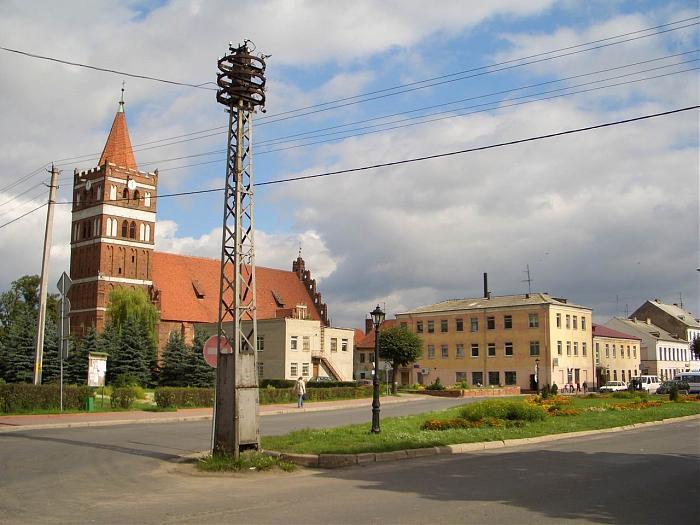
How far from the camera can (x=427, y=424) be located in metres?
20.2

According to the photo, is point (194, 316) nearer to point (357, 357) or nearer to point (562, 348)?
point (357, 357)

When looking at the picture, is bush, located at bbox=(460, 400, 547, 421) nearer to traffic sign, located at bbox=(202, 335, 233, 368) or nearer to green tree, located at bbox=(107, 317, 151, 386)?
traffic sign, located at bbox=(202, 335, 233, 368)

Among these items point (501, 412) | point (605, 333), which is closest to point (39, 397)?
point (501, 412)

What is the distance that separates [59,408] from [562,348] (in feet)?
162

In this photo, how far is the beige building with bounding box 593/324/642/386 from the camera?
76000 mm

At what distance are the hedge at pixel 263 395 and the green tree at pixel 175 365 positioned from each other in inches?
442

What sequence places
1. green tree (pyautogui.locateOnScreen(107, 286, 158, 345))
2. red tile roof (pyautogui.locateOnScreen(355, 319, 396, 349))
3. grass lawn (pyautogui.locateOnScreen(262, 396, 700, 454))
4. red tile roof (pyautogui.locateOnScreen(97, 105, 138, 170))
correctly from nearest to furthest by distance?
grass lawn (pyautogui.locateOnScreen(262, 396, 700, 454)) < green tree (pyautogui.locateOnScreen(107, 286, 158, 345)) < red tile roof (pyautogui.locateOnScreen(97, 105, 138, 170)) < red tile roof (pyautogui.locateOnScreen(355, 319, 396, 349))

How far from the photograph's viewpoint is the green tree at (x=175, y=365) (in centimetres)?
5106

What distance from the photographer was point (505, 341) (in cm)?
6725

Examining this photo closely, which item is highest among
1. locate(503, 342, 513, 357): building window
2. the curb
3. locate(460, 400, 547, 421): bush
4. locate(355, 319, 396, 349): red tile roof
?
locate(355, 319, 396, 349): red tile roof

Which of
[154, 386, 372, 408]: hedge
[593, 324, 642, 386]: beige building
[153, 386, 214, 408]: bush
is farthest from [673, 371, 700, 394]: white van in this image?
[153, 386, 214, 408]: bush

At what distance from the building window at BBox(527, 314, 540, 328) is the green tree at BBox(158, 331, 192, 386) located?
107 feet

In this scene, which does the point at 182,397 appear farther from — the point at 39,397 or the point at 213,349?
the point at 213,349

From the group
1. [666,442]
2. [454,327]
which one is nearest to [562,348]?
[454,327]
